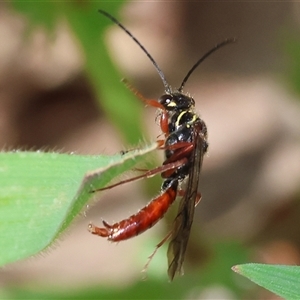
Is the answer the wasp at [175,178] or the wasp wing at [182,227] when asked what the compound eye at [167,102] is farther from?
the wasp wing at [182,227]

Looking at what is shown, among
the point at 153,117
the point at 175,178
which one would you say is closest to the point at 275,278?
the point at 175,178

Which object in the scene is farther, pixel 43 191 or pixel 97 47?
pixel 97 47

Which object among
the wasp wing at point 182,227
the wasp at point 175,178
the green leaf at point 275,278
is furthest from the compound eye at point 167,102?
the green leaf at point 275,278

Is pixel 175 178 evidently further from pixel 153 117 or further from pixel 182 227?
pixel 153 117

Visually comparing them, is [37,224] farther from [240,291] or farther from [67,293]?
[240,291]

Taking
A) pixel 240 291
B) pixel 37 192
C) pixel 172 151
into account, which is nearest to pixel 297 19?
pixel 240 291
